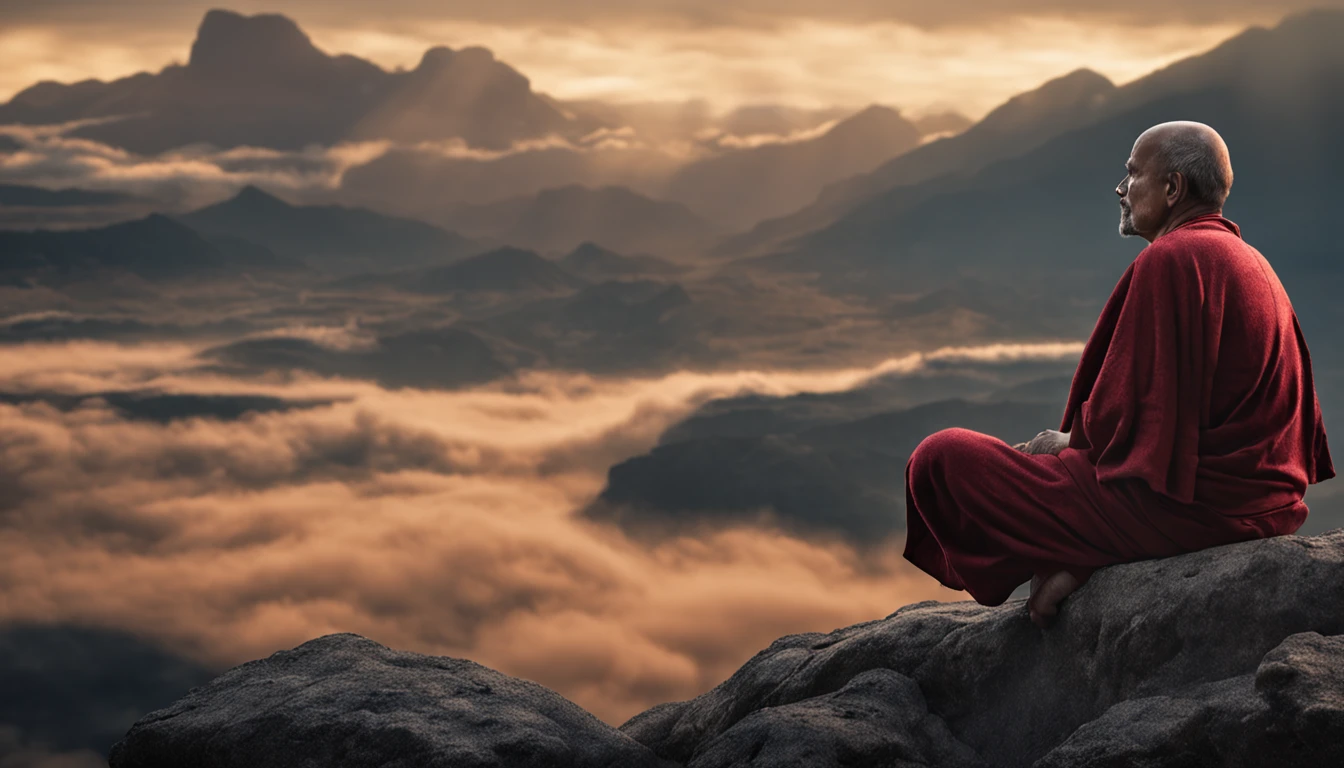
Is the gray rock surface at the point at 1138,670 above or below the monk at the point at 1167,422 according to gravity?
below

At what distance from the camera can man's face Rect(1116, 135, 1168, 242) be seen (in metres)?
6.87

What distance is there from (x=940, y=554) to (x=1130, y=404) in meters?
1.73

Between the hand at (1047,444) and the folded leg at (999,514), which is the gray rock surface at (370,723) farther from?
the hand at (1047,444)

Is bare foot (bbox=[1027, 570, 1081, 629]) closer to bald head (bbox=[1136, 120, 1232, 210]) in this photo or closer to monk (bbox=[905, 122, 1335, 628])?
monk (bbox=[905, 122, 1335, 628])

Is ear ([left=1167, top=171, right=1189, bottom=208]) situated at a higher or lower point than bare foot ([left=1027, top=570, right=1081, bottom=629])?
higher

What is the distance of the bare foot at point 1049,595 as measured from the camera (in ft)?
22.9

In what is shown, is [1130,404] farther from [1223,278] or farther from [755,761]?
[755,761]

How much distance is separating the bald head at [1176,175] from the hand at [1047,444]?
1.36 meters

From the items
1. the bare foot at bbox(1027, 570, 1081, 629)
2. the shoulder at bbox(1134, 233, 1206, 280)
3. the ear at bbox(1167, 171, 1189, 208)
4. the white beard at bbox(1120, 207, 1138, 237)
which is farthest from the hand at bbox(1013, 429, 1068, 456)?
the ear at bbox(1167, 171, 1189, 208)

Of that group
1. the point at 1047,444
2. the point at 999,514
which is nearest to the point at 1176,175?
the point at 1047,444

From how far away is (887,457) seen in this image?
178 meters

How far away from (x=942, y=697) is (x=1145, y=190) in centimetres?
343

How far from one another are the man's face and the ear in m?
0.02

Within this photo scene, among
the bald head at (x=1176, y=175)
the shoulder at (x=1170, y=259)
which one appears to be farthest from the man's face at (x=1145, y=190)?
the shoulder at (x=1170, y=259)
